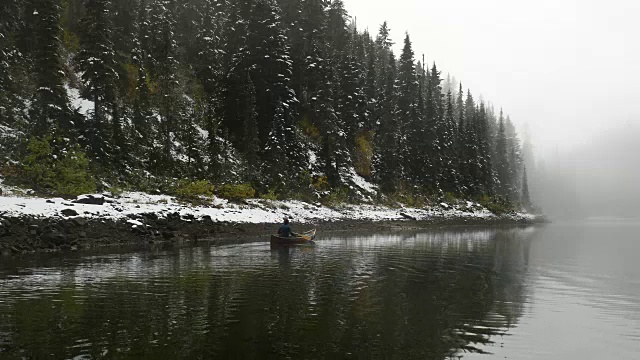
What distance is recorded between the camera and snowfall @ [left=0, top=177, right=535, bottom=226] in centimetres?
2936

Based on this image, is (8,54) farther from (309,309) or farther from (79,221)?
(309,309)

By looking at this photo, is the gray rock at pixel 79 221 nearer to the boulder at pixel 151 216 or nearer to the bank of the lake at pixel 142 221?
the bank of the lake at pixel 142 221

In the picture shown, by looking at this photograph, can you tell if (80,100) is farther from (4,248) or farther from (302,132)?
(302,132)

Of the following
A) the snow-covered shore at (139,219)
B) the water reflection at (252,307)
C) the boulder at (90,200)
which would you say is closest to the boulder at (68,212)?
the snow-covered shore at (139,219)

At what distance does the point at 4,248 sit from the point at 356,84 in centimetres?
5960

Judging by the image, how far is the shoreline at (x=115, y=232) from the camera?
27.2 m

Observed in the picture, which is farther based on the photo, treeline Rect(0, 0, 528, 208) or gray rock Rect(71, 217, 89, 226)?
treeline Rect(0, 0, 528, 208)

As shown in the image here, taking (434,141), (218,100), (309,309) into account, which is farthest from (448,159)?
(309,309)

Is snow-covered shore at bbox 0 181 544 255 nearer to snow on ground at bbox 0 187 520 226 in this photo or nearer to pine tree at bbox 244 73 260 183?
snow on ground at bbox 0 187 520 226

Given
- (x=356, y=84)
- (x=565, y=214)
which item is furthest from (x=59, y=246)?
(x=565, y=214)

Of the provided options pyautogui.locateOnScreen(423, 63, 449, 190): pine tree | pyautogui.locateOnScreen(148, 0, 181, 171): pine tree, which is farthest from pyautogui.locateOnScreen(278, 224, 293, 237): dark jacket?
pyautogui.locateOnScreen(423, 63, 449, 190): pine tree

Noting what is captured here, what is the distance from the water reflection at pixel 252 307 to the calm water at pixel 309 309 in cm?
5

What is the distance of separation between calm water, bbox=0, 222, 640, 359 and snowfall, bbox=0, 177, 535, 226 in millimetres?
6075

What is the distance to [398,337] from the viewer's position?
11.3 metres
